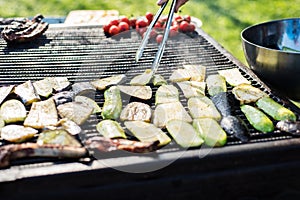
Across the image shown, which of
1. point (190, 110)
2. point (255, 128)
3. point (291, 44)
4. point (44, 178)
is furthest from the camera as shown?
point (291, 44)

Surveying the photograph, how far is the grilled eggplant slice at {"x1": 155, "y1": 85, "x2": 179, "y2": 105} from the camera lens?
2.97m

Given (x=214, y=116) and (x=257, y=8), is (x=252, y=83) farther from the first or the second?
(x=257, y=8)

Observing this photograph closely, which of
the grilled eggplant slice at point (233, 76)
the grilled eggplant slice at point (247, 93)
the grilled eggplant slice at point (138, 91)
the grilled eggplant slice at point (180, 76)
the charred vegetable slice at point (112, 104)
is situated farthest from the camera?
the grilled eggplant slice at point (180, 76)

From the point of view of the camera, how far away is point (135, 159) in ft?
7.27

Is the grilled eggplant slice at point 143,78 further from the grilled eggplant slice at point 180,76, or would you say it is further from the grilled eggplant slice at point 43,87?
the grilled eggplant slice at point 43,87

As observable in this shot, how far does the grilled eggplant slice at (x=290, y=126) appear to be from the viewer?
2454 mm

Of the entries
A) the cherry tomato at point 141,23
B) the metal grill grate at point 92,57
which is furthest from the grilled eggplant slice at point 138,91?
the cherry tomato at point 141,23

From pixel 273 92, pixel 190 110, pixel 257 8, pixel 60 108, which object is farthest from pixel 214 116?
pixel 257 8

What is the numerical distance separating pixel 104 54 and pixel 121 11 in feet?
15.7

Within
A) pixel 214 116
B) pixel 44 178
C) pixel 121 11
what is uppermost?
pixel 121 11

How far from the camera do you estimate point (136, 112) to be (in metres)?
2.78

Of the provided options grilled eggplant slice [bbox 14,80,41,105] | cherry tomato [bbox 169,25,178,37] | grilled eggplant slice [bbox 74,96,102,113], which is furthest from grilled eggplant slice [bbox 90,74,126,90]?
cherry tomato [bbox 169,25,178,37]

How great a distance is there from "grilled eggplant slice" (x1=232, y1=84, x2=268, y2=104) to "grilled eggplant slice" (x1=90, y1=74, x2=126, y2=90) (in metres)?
0.92

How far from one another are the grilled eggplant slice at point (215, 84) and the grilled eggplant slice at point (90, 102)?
87 centimetres
